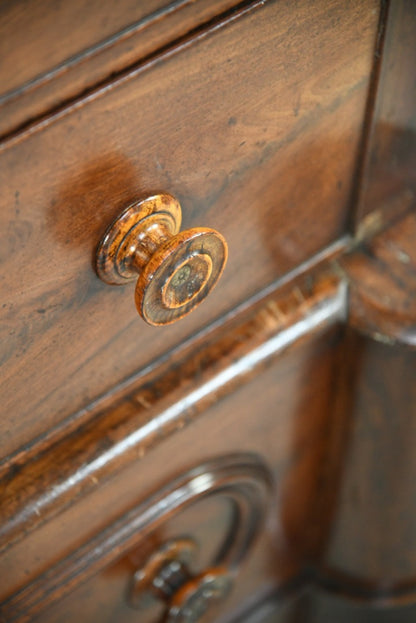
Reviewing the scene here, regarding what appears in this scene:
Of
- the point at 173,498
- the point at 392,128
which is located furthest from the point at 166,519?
the point at 392,128

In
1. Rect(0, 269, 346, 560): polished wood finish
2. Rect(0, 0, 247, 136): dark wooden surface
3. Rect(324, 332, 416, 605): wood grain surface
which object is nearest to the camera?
Rect(0, 0, 247, 136): dark wooden surface

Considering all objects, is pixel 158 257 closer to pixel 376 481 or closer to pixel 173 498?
pixel 173 498

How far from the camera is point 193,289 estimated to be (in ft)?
1.13

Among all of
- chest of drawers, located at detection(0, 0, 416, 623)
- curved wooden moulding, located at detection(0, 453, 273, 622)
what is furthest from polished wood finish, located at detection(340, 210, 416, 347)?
curved wooden moulding, located at detection(0, 453, 273, 622)

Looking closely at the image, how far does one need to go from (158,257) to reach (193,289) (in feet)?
0.13

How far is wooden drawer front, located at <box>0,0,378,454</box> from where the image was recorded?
30 cm

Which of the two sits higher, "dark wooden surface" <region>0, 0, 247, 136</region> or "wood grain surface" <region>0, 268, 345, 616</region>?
"dark wooden surface" <region>0, 0, 247, 136</region>

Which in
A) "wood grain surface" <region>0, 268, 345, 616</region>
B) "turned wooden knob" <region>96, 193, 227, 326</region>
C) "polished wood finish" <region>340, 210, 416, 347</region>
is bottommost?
"wood grain surface" <region>0, 268, 345, 616</region>

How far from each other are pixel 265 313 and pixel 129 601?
0.27 metres

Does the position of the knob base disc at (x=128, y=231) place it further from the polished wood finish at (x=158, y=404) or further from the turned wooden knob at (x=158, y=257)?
the polished wood finish at (x=158, y=404)

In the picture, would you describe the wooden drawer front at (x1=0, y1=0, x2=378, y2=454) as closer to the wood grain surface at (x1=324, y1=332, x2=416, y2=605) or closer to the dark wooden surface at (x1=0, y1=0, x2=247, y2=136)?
the dark wooden surface at (x1=0, y1=0, x2=247, y2=136)

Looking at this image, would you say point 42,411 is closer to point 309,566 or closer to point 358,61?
point 358,61

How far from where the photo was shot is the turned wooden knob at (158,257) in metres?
0.31

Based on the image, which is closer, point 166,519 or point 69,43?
point 69,43
